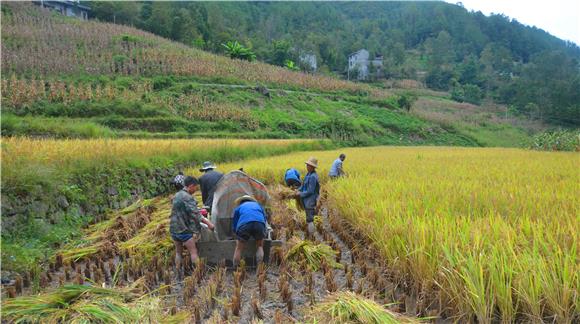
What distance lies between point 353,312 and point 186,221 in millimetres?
2468

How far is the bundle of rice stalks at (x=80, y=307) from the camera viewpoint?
10.1 feet

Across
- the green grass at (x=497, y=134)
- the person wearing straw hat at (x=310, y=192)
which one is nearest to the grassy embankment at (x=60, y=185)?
the person wearing straw hat at (x=310, y=192)

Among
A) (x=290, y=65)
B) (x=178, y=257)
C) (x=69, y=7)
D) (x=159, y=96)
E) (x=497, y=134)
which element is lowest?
(x=497, y=134)

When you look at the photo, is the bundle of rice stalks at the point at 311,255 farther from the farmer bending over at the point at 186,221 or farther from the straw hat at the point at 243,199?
the farmer bending over at the point at 186,221

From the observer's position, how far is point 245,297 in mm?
3998

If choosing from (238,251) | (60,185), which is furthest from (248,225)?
(60,185)

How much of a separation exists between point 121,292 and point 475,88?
63754 mm

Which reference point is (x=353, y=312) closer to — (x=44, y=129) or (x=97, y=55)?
(x=44, y=129)

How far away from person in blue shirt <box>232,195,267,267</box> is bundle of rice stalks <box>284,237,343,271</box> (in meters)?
0.40

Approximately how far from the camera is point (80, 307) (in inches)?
124

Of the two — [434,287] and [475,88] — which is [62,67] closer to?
[434,287]

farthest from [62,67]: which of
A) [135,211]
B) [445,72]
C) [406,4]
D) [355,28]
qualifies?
[406,4]

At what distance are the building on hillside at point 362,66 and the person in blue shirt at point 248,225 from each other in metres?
62.1

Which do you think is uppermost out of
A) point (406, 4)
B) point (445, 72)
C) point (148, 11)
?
point (406, 4)
